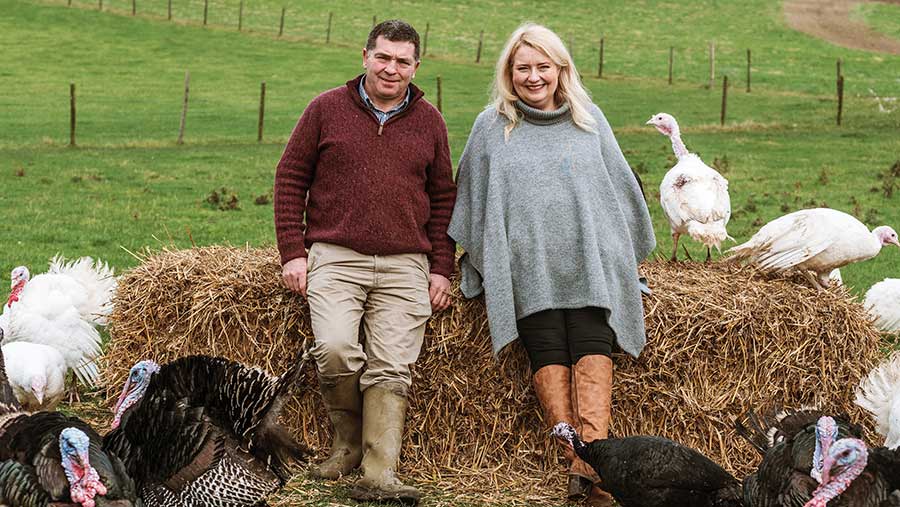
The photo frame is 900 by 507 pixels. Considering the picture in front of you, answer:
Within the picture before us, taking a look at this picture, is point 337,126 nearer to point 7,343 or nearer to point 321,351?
point 321,351

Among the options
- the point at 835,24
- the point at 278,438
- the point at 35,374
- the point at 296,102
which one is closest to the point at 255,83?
the point at 296,102

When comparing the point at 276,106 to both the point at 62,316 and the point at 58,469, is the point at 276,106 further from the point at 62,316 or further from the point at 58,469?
the point at 58,469

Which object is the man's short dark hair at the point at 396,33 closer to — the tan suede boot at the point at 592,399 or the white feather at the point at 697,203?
the tan suede boot at the point at 592,399

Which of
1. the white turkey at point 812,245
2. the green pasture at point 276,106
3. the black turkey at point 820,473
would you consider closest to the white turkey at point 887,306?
the white turkey at point 812,245

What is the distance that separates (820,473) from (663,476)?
2.67 feet

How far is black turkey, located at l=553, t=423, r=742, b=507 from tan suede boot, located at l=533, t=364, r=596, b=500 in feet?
1.20

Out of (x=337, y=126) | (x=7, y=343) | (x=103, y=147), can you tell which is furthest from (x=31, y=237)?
(x=103, y=147)

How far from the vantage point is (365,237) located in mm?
6492

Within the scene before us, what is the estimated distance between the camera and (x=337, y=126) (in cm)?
655

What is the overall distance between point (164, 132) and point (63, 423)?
2339cm

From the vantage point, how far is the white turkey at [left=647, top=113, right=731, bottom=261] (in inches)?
332

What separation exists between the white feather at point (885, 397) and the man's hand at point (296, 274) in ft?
11.4

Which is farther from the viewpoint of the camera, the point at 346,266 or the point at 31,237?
the point at 31,237

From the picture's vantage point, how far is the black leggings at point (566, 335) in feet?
20.9
